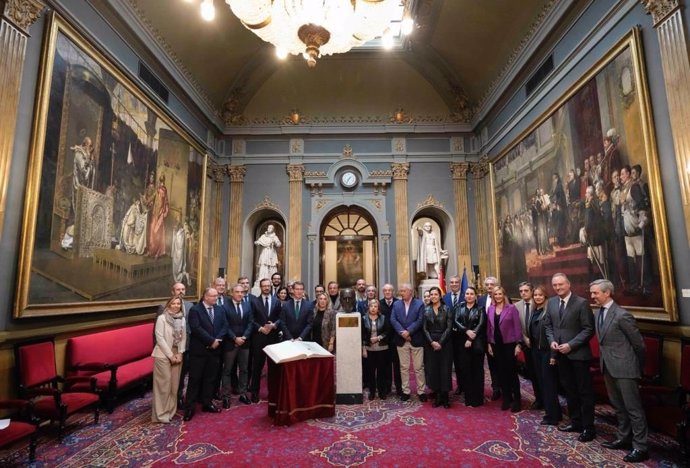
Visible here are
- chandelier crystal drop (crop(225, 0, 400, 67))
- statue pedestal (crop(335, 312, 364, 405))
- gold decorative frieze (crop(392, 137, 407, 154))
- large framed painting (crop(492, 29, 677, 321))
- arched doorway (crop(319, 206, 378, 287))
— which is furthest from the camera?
arched doorway (crop(319, 206, 378, 287))

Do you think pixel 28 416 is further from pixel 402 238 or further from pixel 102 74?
pixel 402 238

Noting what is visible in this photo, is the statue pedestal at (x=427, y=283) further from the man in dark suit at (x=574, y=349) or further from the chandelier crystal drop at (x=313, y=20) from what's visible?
the chandelier crystal drop at (x=313, y=20)

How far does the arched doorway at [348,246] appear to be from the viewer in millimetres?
11812

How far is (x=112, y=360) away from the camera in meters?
5.60

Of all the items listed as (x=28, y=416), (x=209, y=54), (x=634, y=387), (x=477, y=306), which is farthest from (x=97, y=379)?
(x=209, y=54)

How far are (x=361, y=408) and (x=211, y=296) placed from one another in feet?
8.16

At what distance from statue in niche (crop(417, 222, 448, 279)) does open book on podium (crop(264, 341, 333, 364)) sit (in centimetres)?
647

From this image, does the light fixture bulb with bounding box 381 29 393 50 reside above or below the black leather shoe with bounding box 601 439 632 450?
above

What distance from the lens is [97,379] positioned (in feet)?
15.9

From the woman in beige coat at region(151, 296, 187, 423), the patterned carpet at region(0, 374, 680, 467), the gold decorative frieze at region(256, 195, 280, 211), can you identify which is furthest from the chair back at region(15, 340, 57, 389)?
the gold decorative frieze at region(256, 195, 280, 211)

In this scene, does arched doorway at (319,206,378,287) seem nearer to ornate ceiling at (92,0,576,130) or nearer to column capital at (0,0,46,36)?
ornate ceiling at (92,0,576,130)

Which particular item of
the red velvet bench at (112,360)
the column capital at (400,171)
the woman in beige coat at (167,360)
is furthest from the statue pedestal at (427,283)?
the woman in beige coat at (167,360)

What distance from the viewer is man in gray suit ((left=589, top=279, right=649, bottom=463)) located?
11.7ft

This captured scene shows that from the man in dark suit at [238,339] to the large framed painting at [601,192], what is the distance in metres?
5.07
